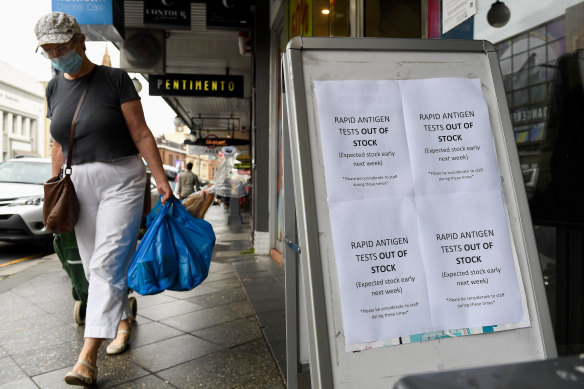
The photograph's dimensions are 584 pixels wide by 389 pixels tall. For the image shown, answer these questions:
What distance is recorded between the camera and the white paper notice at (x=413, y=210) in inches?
53.2

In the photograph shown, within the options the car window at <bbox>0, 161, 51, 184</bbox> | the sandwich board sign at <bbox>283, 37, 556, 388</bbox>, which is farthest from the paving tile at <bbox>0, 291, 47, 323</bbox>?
the car window at <bbox>0, 161, 51, 184</bbox>

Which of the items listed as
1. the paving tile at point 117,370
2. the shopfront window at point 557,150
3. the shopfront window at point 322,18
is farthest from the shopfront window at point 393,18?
the paving tile at point 117,370

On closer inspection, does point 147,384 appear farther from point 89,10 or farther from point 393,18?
point 89,10

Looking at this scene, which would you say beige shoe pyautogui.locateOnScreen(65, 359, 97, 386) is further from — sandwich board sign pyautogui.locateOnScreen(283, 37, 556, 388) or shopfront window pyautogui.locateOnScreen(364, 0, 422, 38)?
shopfront window pyautogui.locateOnScreen(364, 0, 422, 38)

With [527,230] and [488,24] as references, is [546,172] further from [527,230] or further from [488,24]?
[488,24]

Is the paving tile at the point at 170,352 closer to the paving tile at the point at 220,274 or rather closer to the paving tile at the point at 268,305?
the paving tile at the point at 268,305

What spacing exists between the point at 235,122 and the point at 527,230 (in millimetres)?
21550

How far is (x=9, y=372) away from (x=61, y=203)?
1.03 metres

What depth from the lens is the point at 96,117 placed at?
2.62 meters

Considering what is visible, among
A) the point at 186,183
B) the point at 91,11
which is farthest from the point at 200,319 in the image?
the point at 186,183

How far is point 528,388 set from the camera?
16.4 inches

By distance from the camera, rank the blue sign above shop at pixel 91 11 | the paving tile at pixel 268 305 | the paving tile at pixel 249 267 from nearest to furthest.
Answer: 1. the paving tile at pixel 268 305
2. the paving tile at pixel 249 267
3. the blue sign above shop at pixel 91 11

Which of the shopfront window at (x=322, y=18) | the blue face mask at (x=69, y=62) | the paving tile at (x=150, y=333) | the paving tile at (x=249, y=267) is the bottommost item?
the paving tile at (x=150, y=333)

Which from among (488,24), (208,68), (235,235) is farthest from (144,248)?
(208,68)
